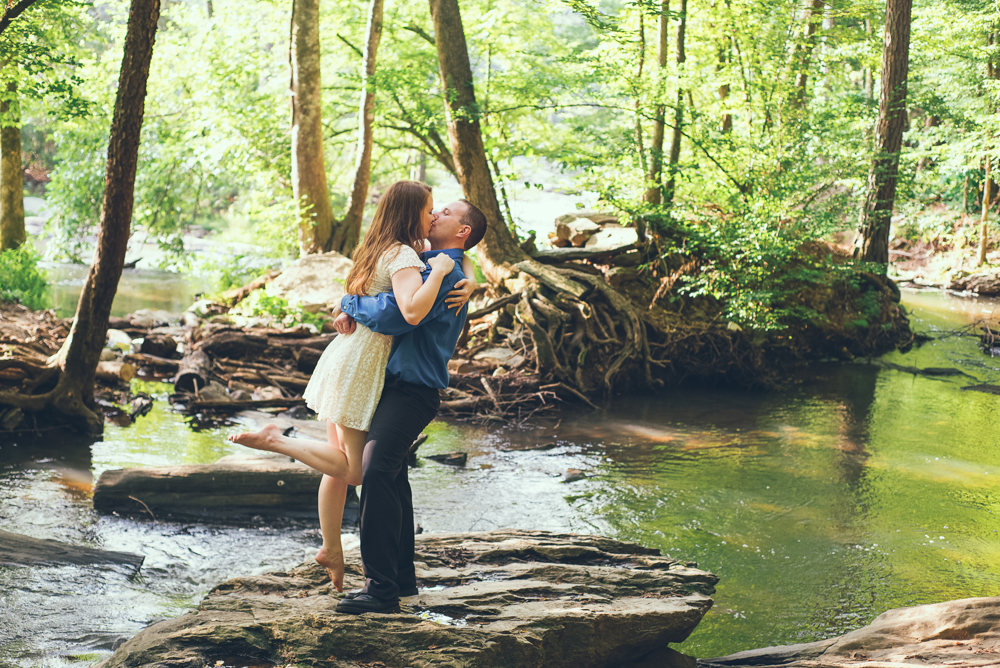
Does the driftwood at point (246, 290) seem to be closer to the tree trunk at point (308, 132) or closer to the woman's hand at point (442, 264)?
the tree trunk at point (308, 132)

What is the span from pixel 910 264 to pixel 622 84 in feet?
69.9

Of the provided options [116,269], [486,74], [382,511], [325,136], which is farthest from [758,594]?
[325,136]

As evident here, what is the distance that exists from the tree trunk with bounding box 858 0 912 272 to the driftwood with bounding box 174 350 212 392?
1188 cm

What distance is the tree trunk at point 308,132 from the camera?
45.8 feet

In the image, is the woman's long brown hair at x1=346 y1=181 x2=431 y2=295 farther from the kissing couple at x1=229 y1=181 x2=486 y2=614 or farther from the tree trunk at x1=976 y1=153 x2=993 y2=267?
the tree trunk at x1=976 y1=153 x2=993 y2=267

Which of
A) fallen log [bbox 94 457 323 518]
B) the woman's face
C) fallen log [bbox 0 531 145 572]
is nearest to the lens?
the woman's face

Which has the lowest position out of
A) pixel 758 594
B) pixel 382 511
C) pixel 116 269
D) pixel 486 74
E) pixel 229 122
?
pixel 758 594

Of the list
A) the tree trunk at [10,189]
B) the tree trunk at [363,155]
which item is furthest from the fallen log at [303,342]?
the tree trunk at [10,189]

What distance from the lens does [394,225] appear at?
3.36 m

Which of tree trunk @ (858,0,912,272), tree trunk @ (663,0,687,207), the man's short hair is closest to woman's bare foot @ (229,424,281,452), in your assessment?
the man's short hair

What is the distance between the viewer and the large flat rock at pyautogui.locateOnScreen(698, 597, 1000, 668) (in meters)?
3.23

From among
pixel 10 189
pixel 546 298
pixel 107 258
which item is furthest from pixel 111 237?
pixel 10 189

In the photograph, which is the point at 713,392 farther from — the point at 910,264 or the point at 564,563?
the point at 910,264

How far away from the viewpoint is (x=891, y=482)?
Answer: 7.62 meters
